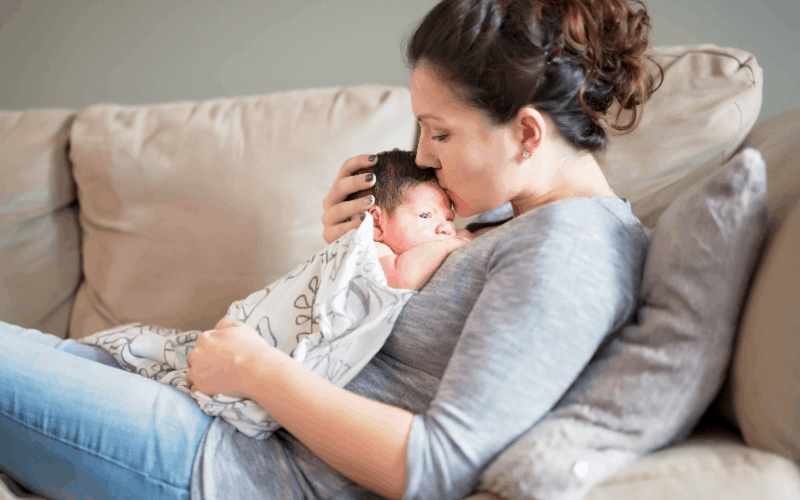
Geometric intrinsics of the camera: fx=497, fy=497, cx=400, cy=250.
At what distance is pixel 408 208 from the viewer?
0.97 meters

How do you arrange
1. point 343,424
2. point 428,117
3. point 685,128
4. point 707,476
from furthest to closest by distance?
point 685,128 < point 428,117 < point 343,424 < point 707,476

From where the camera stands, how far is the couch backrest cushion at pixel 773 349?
528mm

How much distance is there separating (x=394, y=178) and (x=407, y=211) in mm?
78

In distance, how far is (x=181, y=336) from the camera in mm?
1091

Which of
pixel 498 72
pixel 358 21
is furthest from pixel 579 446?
pixel 358 21

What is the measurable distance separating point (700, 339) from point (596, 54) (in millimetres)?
468

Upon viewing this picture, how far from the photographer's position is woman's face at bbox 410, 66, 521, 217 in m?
0.82

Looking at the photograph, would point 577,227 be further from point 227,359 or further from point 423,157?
point 227,359

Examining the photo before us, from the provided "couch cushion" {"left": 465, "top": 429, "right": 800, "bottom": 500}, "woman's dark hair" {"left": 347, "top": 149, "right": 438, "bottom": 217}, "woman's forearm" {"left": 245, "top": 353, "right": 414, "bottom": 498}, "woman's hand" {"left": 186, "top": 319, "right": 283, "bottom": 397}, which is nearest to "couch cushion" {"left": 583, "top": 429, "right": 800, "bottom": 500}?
"couch cushion" {"left": 465, "top": 429, "right": 800, "bottom": 500}

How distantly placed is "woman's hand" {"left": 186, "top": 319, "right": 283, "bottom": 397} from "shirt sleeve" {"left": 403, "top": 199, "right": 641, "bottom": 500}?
287mm

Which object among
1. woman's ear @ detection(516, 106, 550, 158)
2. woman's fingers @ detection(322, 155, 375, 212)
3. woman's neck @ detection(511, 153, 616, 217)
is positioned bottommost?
woman's fingers @ detection(322, 155, 375, 212)

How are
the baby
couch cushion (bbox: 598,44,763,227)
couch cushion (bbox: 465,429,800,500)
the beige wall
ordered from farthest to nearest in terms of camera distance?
the beige wall, couch cushion (bbox: 598,44,763,227), the baby, couch cushion (bbox: 465,429,800,500)

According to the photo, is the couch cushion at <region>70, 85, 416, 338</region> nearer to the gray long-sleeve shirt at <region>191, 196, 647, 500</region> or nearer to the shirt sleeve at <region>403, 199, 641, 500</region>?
the gray long-sleeve shirt at <region>191, 196, 647, 500</region>

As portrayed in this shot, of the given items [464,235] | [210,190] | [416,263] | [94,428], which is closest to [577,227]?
[416,263]
